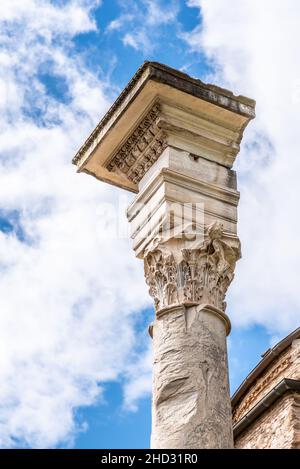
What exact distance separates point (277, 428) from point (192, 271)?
639 cm

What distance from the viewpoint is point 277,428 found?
40.2 feet

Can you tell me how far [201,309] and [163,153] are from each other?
138cm

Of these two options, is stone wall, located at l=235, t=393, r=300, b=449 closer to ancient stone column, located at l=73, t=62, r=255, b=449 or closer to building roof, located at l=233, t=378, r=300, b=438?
building roof, located at l=233, t=378, r=300, b=438

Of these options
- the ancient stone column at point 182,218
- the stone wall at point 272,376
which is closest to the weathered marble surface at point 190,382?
the ancient stone column at point 182,218

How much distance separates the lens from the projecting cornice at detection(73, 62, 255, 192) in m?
7.00

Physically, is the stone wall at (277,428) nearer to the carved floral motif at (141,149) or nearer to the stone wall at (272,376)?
the stone wall at (272,376)

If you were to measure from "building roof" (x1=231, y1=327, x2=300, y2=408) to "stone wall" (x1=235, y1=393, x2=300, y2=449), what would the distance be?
154 centimetres

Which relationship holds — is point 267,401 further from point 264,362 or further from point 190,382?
point 190,382
